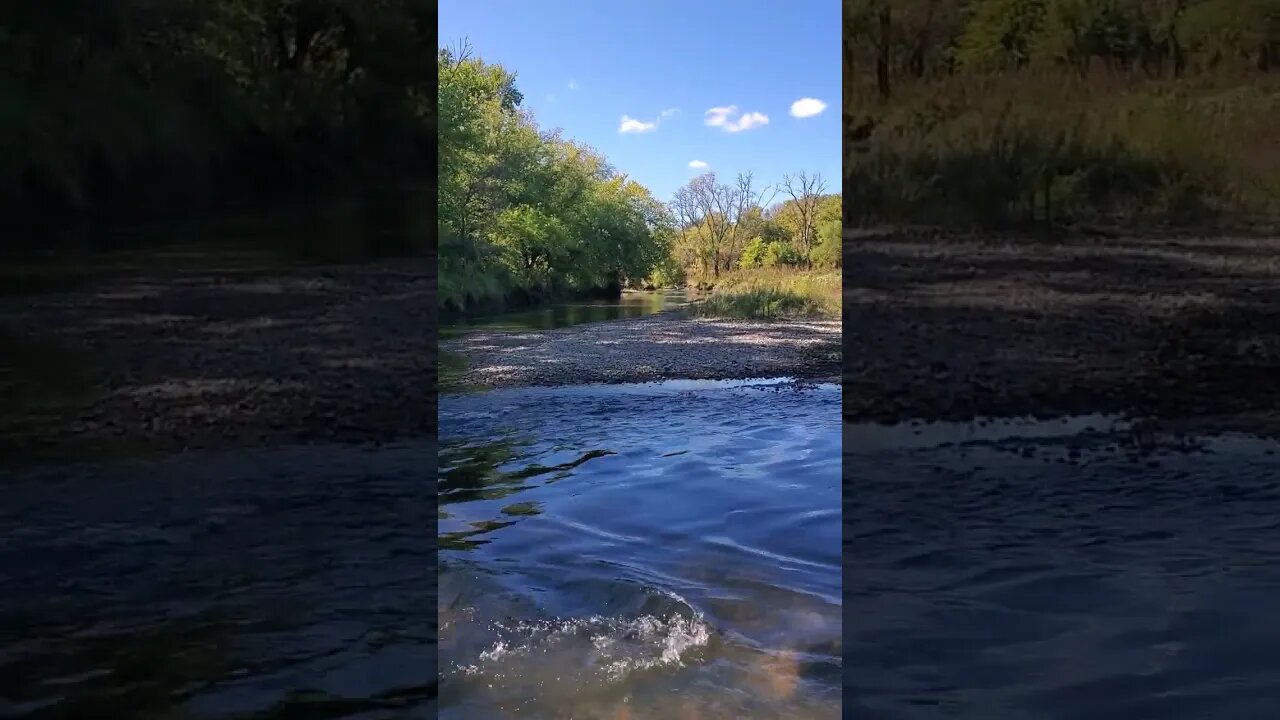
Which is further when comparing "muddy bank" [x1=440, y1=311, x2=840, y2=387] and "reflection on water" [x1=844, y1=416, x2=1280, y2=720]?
"muddy bank" [x1=440, y1=311, x2=840, y2=387]

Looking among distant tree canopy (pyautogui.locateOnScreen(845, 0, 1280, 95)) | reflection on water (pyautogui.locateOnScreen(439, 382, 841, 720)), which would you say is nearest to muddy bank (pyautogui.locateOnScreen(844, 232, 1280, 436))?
distant tree canopy (pyautogui.locateOnScreen(845, 0, 1280, 95))

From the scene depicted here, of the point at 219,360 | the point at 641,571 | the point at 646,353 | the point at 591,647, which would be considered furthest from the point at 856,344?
the point at 646,353

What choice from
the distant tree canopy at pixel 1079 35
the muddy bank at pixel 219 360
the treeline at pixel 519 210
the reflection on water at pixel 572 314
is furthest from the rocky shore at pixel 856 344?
the reflection on water at pixel 572 314

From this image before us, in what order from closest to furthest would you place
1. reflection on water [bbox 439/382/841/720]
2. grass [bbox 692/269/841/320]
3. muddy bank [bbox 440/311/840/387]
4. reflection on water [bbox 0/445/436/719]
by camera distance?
reflection on water [bbox 0/445/436/719] → reflection on water [bbox 439/382/841/720] → muddy bank [bbox 440/311/840/387] → grass [bbox 692/269/841/320]

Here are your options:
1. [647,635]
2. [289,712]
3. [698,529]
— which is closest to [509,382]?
[698,529]

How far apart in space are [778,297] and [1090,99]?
11.6 metres

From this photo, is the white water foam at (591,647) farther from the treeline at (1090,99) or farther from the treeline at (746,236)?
the treeline at (746,236)

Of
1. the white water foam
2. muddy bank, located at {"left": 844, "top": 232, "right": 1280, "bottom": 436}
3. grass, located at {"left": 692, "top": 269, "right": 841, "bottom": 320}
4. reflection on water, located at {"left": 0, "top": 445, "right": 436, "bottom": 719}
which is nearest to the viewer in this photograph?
reflection on water, located at {"left": 0, "top": 445, "right": 436, "bottom": 719}

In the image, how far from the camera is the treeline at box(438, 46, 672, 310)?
12.9 m

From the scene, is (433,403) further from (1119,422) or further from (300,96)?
(1119,422)

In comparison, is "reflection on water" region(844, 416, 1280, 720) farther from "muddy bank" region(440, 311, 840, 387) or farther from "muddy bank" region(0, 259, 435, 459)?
"muddy bank" region(440, 311, 840, 387)

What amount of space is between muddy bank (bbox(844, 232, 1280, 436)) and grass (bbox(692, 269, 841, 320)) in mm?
10568

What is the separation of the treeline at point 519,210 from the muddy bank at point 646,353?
1756mm

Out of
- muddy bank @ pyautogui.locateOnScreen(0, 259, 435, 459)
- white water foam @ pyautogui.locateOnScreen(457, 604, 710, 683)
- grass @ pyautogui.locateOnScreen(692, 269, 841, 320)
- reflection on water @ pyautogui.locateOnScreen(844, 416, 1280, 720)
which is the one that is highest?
grass @ pyautogui.locateOnScreen(692, 269, 841, 320)
